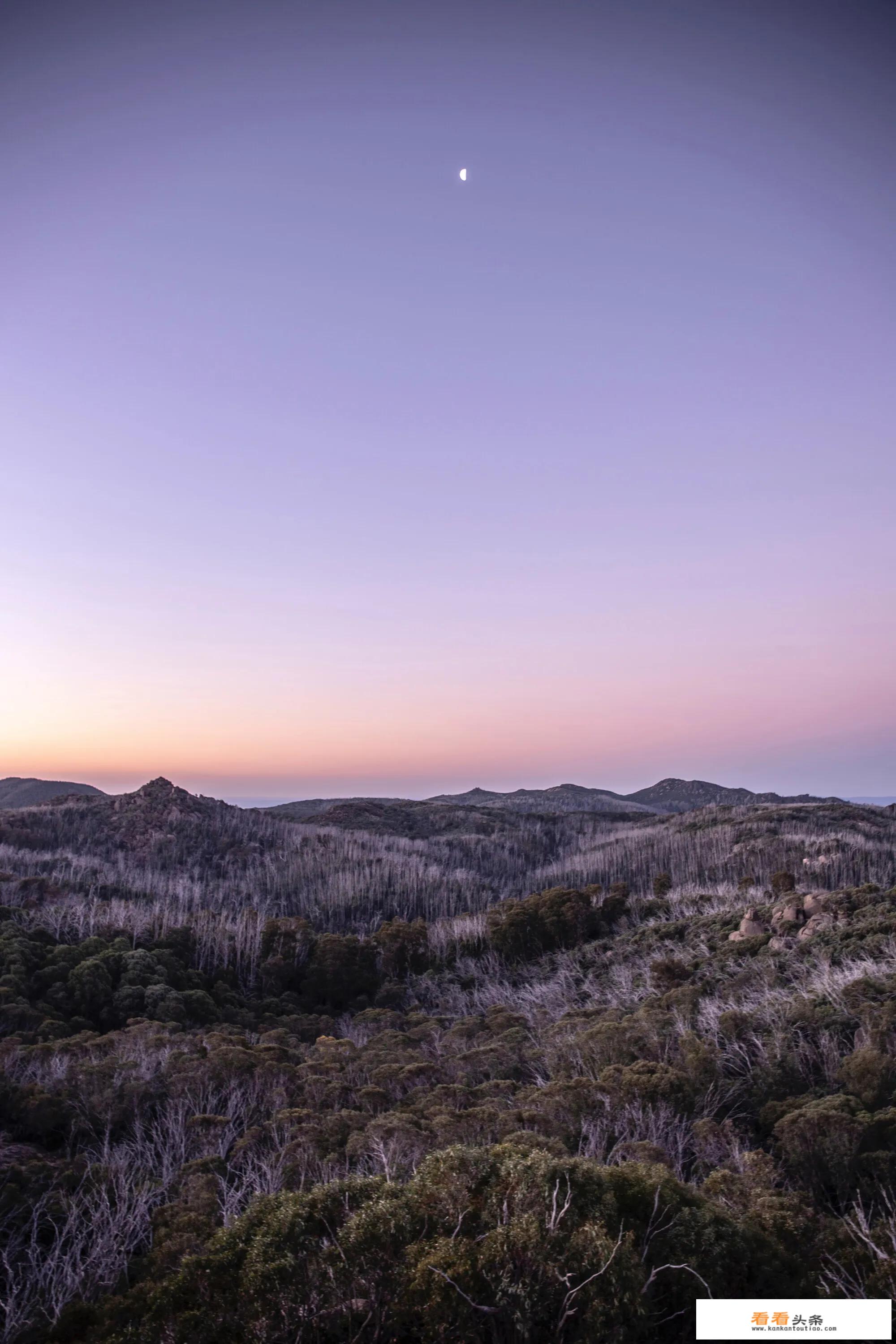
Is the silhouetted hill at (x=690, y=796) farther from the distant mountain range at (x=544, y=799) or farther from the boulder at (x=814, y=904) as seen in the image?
the boulder at (x=814, y=904)

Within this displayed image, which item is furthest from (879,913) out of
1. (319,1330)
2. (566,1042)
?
(319,1330)

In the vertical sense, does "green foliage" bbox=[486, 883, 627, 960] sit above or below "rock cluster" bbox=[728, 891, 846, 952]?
below

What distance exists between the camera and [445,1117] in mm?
4227

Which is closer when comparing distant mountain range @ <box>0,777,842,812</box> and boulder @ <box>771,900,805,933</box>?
boulder @ <box>771,900,805,933</box>

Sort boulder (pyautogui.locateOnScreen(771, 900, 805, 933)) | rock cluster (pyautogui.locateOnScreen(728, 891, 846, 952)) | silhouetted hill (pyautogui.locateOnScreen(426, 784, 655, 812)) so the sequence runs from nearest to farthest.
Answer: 1. rock cluster (pyautogui.locateOnScreen(728, 891, 846, 952))
2. boulder (pyautogui.locateOnScreen(771, 900, 805, 933))
3. silhouetted hill (pyautogui.locateOnScreen(426, 784, 655, 812))

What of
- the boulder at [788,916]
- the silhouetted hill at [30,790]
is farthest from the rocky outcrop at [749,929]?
the silhouetted hill at [30,790]

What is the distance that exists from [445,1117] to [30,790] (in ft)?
245

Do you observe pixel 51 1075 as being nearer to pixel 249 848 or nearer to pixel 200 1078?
pixel 200 1078

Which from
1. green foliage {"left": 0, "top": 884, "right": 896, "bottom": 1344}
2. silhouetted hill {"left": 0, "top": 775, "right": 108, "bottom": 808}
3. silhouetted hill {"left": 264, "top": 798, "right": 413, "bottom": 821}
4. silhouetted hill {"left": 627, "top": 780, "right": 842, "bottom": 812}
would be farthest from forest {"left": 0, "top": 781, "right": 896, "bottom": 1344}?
silhouetted hill {"left": 0, "top": 775, "right": 108, "bottom": 808}

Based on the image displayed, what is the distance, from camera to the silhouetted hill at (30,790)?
204ft

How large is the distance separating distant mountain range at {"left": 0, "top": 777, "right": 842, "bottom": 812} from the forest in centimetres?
3002

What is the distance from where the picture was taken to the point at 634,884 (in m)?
20.2

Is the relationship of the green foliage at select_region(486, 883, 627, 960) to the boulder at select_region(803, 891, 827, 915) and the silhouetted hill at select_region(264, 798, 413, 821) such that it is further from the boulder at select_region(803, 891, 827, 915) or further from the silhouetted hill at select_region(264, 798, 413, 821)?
the silhouetted hill at select_region(264, 798, 413, 821)

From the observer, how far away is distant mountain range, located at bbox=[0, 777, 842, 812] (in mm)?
47000
